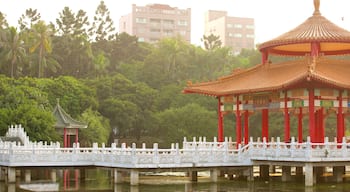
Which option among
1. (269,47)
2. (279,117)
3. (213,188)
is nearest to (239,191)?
(213,188)

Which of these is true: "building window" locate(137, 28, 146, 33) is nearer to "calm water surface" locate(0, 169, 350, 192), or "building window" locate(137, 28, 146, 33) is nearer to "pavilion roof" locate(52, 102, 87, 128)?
"pavilion roof" locate(52, 102, 87, 128)

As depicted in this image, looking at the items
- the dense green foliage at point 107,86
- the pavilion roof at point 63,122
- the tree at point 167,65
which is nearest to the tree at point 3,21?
the dense green foliage at point 107,86

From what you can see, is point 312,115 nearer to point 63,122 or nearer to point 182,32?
point 63,122

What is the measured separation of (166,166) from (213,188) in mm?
2518

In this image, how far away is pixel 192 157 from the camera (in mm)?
32625

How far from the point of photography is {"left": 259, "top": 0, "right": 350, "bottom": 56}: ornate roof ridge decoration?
36719 mm

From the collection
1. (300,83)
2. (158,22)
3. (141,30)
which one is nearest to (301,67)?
(300,83)

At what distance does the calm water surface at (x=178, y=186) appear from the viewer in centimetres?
2984

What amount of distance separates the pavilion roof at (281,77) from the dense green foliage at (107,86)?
13290 millimetres

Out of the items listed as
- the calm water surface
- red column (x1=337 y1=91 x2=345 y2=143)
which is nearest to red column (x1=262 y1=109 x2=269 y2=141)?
the calm water surface

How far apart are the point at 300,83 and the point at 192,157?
21.2 ft

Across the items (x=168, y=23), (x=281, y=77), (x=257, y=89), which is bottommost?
(x=257, y=89)

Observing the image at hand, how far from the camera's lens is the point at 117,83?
237 feet

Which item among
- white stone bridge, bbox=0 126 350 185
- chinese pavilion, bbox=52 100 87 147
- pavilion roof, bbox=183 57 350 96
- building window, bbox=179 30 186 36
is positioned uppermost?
building window, bbox=179 30 186 36
